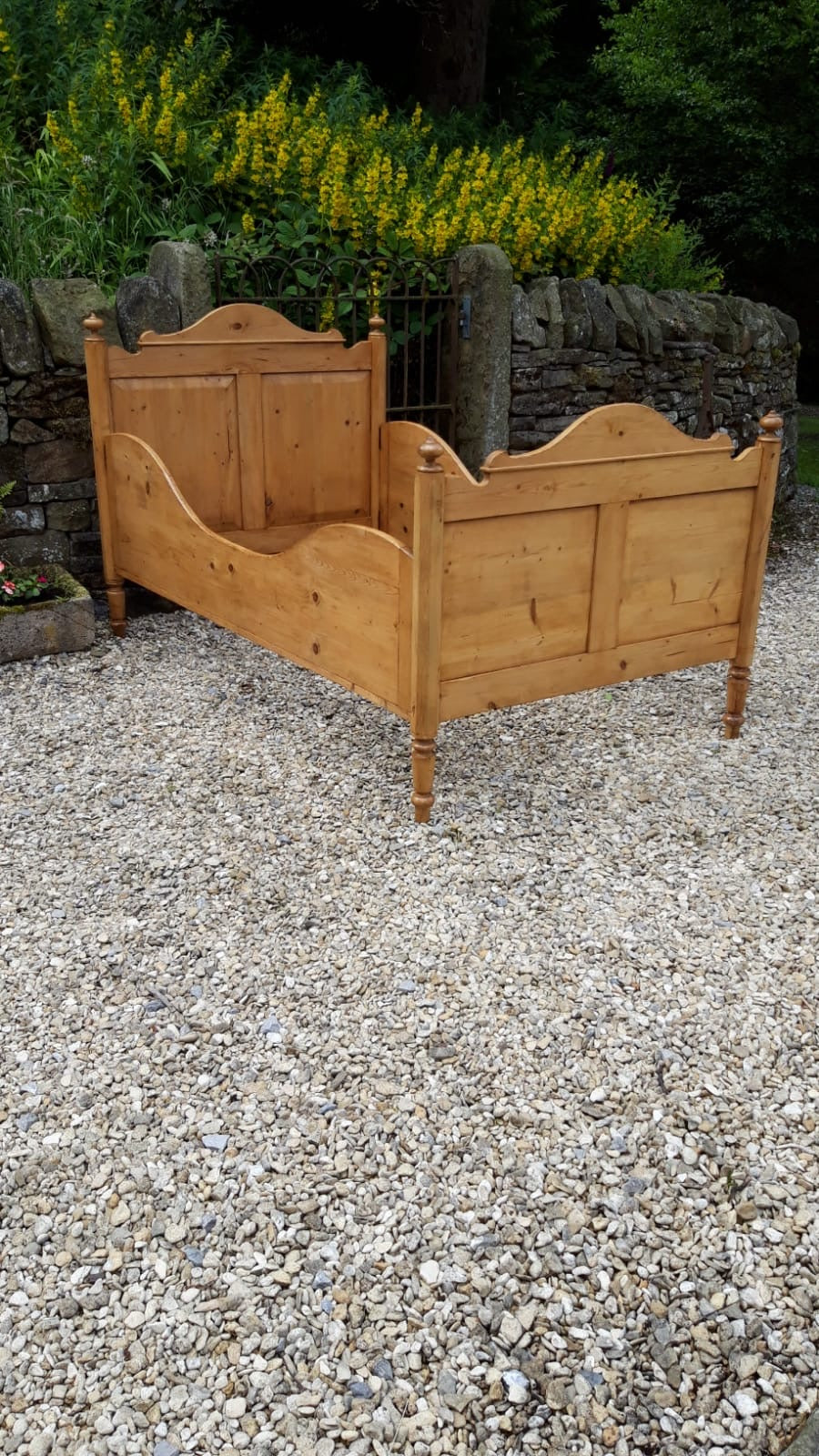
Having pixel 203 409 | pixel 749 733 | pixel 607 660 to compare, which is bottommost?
pixel 749 733

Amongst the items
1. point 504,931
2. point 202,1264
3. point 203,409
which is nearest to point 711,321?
point 203,409

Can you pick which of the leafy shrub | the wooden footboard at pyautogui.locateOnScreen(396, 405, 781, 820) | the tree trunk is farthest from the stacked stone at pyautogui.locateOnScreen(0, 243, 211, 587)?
the tree trunk

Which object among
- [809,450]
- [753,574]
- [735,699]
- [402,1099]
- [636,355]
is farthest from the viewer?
[809,450]

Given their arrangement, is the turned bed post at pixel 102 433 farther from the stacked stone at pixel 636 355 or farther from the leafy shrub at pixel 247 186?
the stacked stone at pixel 636 355

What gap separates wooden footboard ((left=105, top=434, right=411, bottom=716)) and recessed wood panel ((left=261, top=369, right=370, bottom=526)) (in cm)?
67

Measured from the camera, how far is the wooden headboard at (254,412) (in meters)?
4.57

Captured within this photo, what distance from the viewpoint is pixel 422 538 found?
2973mm

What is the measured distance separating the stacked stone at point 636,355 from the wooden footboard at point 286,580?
228 cm

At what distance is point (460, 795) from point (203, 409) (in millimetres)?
2159

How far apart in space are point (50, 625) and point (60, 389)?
0.98 m

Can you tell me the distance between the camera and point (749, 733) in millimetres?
4062

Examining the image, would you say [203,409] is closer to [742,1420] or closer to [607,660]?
[607,660]

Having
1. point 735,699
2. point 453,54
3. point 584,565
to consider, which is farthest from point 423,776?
point 453,54

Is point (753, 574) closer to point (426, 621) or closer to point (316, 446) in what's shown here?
point (426, 621)
